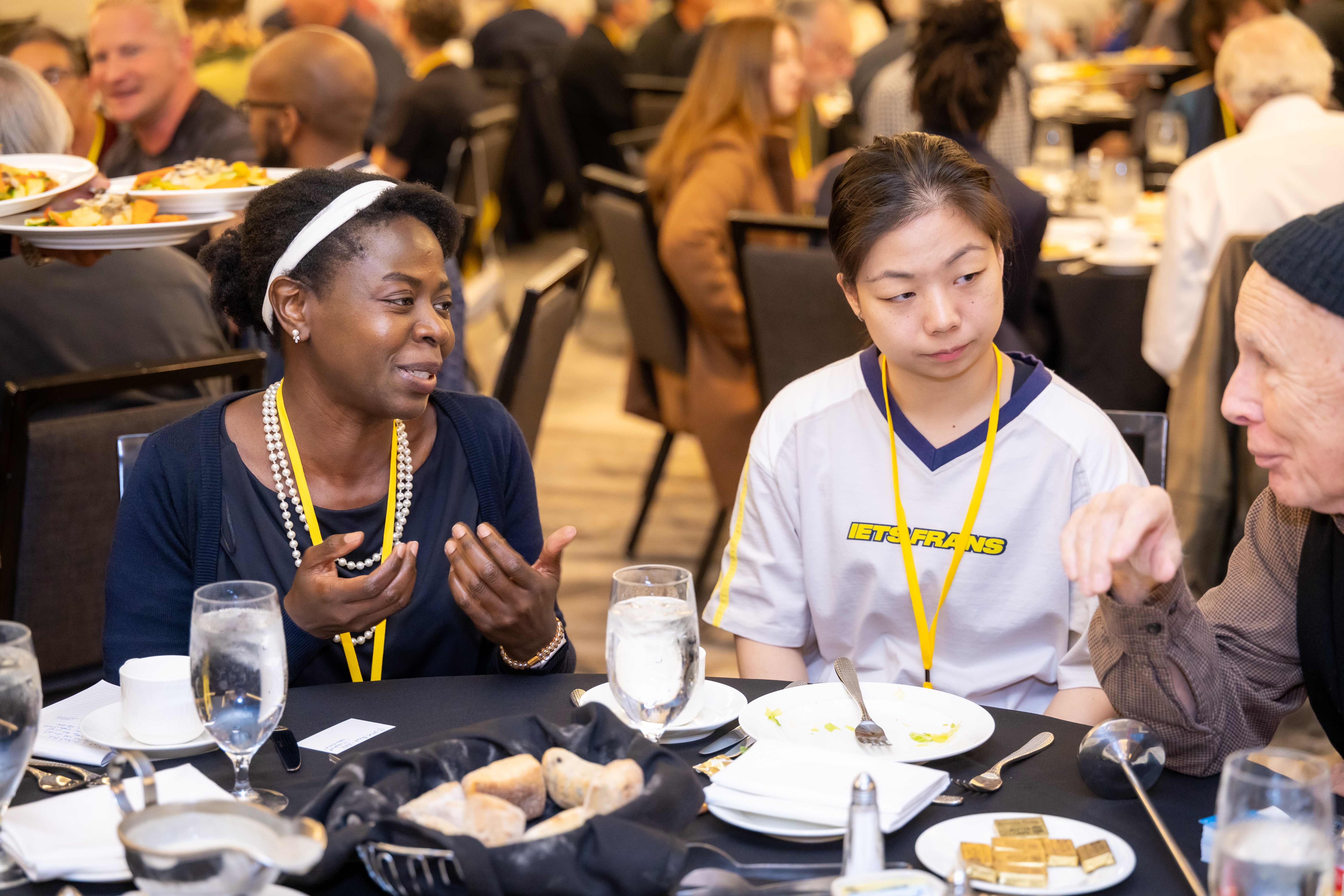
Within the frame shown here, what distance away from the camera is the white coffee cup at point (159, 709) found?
1.25 m

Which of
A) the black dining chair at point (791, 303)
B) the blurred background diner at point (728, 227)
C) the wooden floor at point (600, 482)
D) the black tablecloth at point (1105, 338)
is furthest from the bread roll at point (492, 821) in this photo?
the black tablecloth at point (1105, 338)

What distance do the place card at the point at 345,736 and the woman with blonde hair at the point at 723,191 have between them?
2.29 metres

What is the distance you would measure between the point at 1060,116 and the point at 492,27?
4669 mm

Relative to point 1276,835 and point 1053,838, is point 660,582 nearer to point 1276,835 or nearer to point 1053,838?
point 1053,838

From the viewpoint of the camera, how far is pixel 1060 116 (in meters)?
6.05

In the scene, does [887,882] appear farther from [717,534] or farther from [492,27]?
[492,27]

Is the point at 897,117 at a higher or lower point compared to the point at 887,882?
higher

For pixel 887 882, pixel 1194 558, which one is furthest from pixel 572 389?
pixel 887 882

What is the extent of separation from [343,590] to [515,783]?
1.56ft

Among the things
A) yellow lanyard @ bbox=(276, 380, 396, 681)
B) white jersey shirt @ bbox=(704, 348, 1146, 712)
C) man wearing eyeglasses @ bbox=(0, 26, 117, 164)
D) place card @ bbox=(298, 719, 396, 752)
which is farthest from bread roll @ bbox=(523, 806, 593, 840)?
man wearing eyeglasses @ bbox=(0, 26, 117, 164)

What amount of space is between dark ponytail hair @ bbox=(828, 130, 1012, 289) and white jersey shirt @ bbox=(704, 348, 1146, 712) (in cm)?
17

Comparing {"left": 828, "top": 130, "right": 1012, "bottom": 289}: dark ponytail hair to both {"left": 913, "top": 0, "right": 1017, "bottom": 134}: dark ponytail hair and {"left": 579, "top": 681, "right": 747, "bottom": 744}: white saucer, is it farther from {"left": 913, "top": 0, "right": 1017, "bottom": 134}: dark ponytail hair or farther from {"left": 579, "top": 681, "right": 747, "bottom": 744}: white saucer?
{"left": 913, "top": 0, "right": 1017, "bottom": 134}: dark ponytail hair

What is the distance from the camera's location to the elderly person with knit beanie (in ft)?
3.91

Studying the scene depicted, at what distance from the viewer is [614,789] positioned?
1.01 m
